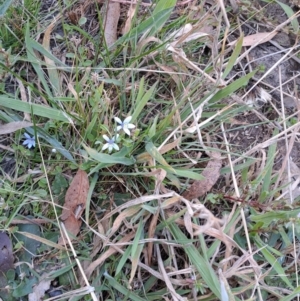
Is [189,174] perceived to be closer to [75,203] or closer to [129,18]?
[75,203]

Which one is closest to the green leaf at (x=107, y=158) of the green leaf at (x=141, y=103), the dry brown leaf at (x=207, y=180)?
the green leaf at (x=141, y=103)

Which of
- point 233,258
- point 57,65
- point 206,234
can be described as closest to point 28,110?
point 57,65

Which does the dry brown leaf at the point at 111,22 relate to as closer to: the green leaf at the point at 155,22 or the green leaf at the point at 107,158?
the green leaf at the point at 155,22

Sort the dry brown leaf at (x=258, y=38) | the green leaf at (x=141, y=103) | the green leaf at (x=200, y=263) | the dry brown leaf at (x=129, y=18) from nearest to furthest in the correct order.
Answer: the green leaf at (x=200, y=263) → the green leaf at (x=141, y=103) → the dry brown leaf at (x=129, y=18) → the dry brown leaf at (x=258, y=38)

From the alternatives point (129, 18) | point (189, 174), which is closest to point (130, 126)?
point (189, 174)

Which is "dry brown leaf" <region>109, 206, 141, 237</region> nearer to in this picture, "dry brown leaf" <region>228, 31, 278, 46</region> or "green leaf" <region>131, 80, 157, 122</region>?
"green leaf" <region>131, 80, 157, 122</region>
